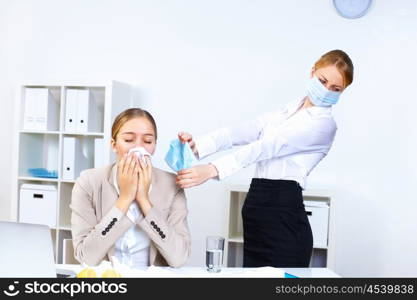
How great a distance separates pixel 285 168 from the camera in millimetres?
2260

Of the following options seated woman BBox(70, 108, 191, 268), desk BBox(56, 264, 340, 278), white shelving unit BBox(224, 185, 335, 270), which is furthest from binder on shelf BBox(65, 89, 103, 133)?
desk BBox(56, 264, 340, 278)

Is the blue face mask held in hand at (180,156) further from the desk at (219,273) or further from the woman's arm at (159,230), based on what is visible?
the desk at (219,273)

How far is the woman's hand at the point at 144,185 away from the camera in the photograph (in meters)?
1.94

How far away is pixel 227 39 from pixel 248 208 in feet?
5.82

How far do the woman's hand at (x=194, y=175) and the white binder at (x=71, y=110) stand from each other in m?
1.73

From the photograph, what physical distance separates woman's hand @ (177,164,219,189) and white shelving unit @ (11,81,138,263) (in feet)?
4.99

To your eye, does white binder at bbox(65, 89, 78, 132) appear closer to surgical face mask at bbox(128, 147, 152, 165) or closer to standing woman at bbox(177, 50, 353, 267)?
standing woman at bbox(177, 50, 353, 267)

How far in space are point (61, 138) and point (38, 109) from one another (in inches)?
10.0

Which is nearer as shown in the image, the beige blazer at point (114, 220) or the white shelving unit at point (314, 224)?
the beige blazer at point (114, 220)

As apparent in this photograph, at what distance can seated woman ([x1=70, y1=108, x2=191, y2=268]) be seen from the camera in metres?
1.91

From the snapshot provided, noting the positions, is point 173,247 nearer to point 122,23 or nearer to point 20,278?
point 20,278

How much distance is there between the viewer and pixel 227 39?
3.76 metres

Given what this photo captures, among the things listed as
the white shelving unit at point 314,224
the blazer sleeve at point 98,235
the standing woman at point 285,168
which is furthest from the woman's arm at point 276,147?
the white shelving unit at point 314,224

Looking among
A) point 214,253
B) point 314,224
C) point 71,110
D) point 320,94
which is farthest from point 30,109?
point 214,253
